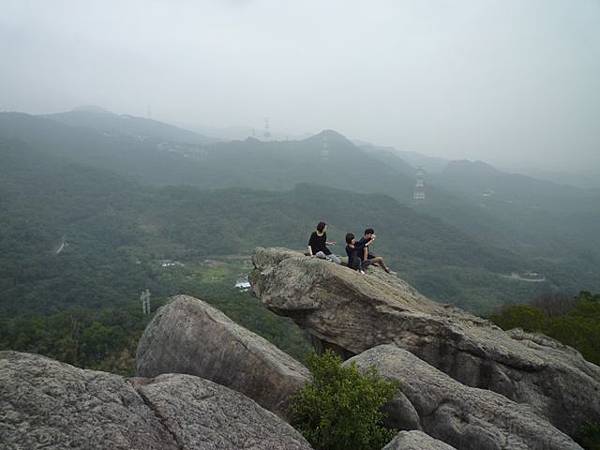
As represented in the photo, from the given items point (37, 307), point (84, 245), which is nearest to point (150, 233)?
point (84, 245)

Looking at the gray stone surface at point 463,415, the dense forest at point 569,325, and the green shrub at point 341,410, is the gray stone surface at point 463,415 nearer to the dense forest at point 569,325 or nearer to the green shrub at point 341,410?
the green shrub at point 341,410

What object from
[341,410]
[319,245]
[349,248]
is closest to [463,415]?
[341,410]

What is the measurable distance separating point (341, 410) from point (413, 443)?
1.57 metres

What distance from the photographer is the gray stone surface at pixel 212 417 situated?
693 cm

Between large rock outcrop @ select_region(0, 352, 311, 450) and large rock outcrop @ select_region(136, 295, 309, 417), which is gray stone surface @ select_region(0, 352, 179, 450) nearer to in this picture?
large rock outcrop @ select_region(0, 352, 311, 450)

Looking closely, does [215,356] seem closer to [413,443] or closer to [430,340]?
[413,443]

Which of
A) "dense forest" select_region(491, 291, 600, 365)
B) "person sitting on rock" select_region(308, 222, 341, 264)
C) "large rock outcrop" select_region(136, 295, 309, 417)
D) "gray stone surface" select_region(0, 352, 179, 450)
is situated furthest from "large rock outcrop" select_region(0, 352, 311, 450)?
"dense forest" select_region(491, 291, 600, 365)

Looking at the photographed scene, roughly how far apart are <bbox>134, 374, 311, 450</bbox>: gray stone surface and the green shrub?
793 millimetres

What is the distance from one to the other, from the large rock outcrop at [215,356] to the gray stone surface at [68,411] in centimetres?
292

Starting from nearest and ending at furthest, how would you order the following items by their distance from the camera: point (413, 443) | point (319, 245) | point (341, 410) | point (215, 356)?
point (413, 443) < point (341, 410) < point (215, 356) < point (319, 245)

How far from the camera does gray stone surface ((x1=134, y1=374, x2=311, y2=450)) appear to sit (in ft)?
22.7

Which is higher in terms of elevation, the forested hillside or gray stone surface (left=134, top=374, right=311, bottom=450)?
gray stone surface (left=134, top=374, right=311, bottom=450)

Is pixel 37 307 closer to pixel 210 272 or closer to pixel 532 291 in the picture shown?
pixel 210 272

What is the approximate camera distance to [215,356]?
9.98m
